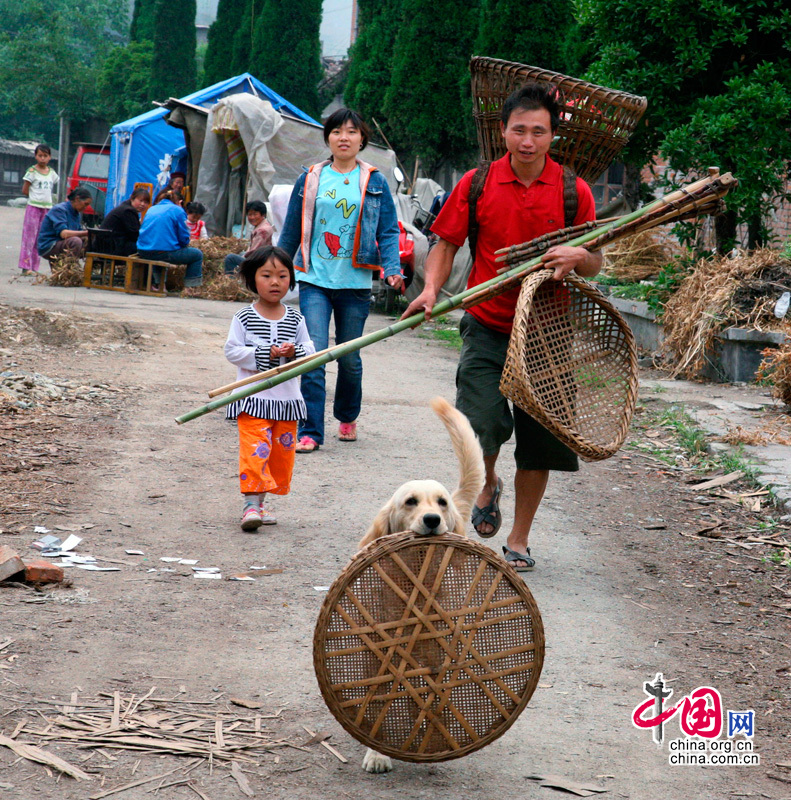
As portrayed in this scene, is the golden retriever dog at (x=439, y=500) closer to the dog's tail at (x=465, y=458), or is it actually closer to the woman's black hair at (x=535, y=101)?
the dog's tail at (x=465, y=458)

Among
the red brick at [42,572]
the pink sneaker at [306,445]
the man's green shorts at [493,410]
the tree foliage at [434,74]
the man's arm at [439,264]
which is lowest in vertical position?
the red brick at [42,572]

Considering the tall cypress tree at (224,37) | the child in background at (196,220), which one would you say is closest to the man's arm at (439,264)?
the child in background at (196,220)

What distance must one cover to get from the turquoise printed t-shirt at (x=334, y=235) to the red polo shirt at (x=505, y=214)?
7.74ft

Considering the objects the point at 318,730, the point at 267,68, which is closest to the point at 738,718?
the point at 318,730

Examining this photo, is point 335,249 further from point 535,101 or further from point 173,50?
point 173,50

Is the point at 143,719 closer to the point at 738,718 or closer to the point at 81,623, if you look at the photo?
the point at 81,623

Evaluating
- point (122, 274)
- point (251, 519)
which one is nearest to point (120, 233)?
point (122, 274)

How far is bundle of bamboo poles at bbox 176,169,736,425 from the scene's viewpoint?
3.80 metres

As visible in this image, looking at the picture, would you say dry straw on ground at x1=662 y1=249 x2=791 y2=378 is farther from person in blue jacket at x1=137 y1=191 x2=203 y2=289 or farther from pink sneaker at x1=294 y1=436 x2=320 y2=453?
person in blue jacket at x1=137 y1=191 x2=203 y2=289

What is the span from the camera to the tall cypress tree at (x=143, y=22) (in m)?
49.4

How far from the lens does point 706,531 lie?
18.1 ft

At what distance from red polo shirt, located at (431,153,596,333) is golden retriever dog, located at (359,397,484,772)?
75cm

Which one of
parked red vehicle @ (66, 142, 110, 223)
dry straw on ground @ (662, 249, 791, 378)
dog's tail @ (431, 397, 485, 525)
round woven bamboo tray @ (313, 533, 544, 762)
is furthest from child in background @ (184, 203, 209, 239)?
round woven bamboo tray @ (313, 533, 544, 762)

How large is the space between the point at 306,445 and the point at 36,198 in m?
10.9
